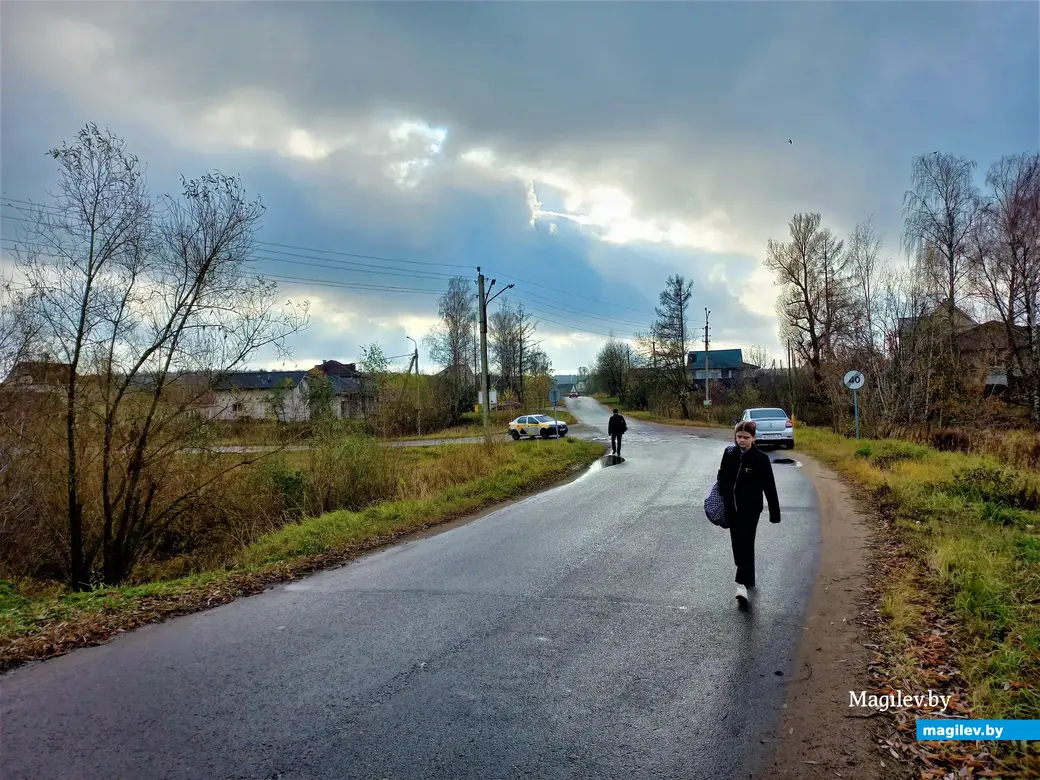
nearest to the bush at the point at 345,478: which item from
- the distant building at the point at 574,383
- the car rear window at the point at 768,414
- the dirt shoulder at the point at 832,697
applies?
the dirt shoulder at the point at 832,697

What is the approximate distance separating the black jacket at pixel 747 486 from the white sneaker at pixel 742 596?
700 mm

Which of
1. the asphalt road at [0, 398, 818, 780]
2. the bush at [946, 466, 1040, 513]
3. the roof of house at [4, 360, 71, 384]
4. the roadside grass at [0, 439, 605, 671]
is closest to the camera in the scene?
the asphalt road at [0, 398, 818, 780]

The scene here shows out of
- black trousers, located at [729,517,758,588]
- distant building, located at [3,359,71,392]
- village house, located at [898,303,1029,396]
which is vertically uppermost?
village house, located at [898,303,1029,396]

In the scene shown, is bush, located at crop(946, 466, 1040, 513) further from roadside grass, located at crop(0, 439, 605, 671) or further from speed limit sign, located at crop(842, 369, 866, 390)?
roadside grass, located at crop(0, 439, 605, 671)

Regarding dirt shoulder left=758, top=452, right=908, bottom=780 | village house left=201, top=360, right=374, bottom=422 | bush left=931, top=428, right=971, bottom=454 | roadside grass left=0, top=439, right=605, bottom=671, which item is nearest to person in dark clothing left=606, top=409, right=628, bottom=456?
roadside grass left=0, top=439, right=605, bottom=671

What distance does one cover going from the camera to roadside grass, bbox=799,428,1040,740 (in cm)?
359

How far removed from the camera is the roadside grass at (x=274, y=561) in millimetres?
5102

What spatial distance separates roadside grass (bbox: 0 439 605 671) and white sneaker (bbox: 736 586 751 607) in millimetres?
5128

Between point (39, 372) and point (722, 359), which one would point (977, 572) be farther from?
point (722, 359)

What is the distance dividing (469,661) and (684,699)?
1.57 meters

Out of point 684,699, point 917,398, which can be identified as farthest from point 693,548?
point 917,398

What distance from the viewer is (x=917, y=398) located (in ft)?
Answer: 72.5

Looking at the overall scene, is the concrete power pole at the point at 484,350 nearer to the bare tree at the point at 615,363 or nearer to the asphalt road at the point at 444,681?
the asphalt road at the point at 444,681

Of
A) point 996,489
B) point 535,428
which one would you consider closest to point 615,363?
point 535,428
